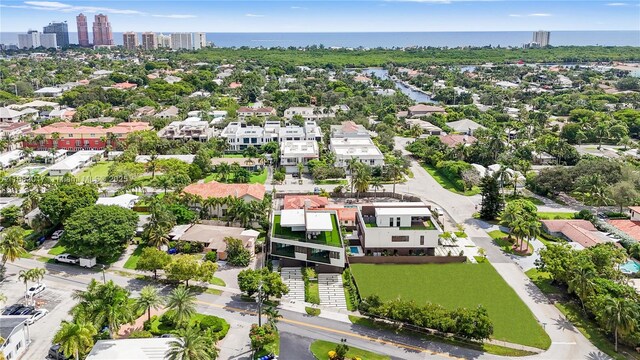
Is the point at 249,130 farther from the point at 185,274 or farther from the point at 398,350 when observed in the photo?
the point at 398,350

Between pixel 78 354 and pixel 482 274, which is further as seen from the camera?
pixel 482 274

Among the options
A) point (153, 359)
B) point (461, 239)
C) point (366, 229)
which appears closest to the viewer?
point (153, 359)

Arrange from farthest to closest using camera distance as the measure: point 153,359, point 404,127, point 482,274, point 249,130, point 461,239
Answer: point 404,127
point 249,130
point 461,239
point 482,274
point 153,359

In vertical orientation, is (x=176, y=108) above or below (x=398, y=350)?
above

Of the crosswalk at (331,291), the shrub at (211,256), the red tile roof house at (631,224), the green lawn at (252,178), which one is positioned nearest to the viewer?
the crosswalk at (331,291)

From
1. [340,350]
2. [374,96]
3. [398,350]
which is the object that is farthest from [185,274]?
[374,96]

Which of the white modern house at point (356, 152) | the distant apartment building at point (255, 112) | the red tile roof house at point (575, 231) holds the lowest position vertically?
the red tile roof house at point (575, 231)

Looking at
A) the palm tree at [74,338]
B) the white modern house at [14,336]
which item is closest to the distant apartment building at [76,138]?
the white modern house at [14,336]

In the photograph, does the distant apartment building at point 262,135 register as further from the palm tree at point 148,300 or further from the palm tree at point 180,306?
the palm tree at point 180,306
